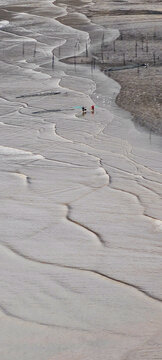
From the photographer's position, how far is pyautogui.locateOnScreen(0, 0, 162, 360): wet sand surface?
4.23m

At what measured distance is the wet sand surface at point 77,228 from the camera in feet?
13.9

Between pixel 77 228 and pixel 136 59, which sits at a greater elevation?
pixel 77 228

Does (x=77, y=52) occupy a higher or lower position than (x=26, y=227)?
lower

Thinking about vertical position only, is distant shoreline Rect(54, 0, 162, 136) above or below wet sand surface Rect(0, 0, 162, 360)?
below

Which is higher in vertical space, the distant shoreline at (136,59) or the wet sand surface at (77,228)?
the wet sand surface at (77,228)

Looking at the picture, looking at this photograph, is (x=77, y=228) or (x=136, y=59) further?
(x=136, y=59)

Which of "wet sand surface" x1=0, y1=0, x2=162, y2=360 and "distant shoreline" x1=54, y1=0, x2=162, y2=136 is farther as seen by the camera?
"distant shoreline" x1=54, y1=0, x2=162, y2=136

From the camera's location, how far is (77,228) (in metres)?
6.10

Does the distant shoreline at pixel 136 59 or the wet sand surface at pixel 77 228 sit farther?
the distant shoreline at pixel 136 59

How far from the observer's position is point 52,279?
16.3 feet

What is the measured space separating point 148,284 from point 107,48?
14.5 meters

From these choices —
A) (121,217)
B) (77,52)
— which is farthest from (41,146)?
(77,52)

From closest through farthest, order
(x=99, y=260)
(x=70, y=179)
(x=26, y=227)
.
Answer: (x=99, y=260)
(x=26, y=227)
(x=70, y=179)

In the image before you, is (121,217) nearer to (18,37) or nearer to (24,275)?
(24,275)
